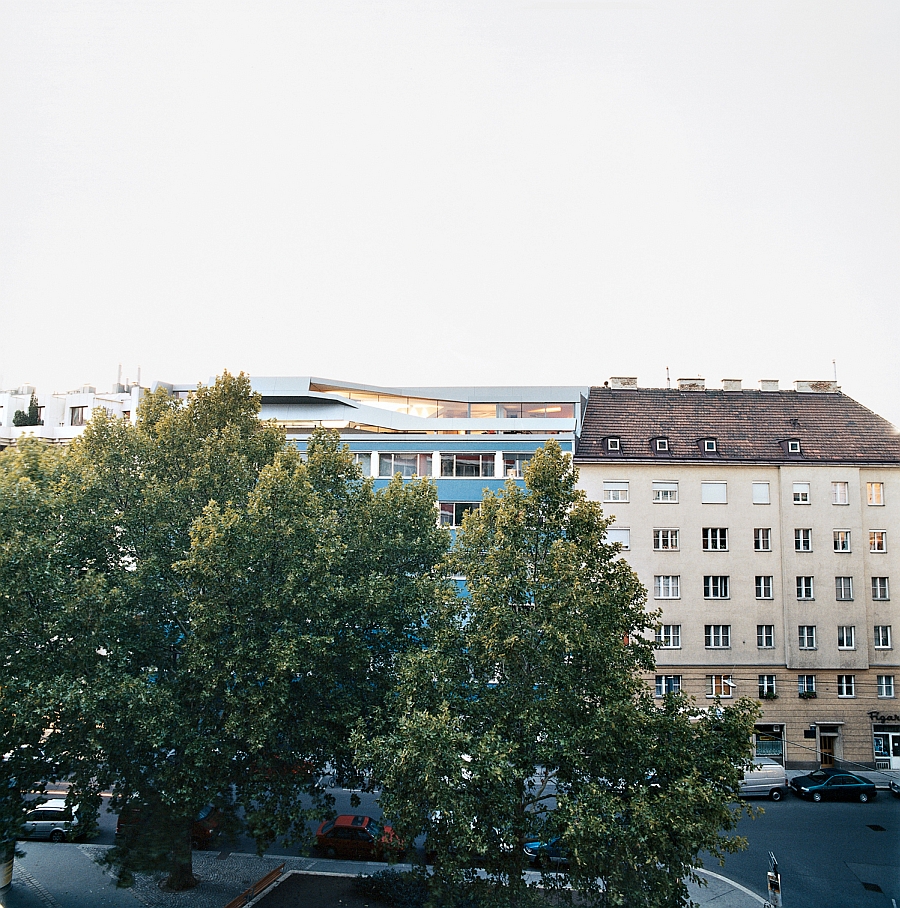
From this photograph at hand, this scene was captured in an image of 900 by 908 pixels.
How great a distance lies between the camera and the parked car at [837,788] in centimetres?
2522

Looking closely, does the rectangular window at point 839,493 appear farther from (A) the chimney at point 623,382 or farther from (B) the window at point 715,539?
(A) the chimney at point 623,382

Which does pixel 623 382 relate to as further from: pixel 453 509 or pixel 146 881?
pixel 146 881

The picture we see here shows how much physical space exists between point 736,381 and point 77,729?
30316mm

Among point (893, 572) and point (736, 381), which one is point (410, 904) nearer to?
point (893, 572)

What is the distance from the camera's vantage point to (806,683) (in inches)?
1143

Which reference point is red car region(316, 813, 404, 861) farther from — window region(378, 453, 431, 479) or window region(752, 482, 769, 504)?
window region(752, 482, 769, 504)

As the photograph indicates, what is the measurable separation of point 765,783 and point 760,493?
10835 millimetres

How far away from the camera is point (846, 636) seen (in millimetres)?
29062

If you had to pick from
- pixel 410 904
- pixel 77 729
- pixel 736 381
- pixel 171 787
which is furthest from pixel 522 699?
pixel 736 381

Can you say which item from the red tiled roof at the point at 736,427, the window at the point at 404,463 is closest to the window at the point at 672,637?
the red tiled roof at the point at 736,427

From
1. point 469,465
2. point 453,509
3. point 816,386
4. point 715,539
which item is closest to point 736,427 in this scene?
point 715,539

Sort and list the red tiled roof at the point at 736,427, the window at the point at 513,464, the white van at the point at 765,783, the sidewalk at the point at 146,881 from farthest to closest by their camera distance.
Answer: the red tiled roof at the point at 736,427 < the window at the point at 513,464 < the white van at the point at 765,783 < the sidewalk at the point at 146,881

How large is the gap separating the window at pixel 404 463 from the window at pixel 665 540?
30.9 feet

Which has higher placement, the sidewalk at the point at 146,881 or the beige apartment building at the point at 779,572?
the beige apartment building at the point at 779,572
